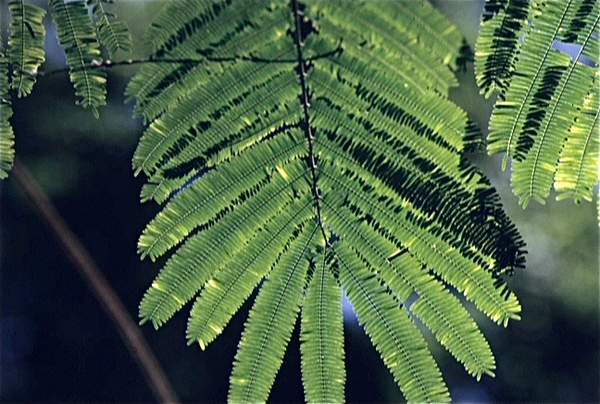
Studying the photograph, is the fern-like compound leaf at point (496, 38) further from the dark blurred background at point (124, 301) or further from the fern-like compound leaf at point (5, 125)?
the dark blurred background at point (124, 301)

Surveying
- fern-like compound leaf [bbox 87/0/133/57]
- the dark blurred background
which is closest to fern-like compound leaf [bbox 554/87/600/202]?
fern-like compound leaf [bbox 87/0/133/57]

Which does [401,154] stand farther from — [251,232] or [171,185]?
[171,185]

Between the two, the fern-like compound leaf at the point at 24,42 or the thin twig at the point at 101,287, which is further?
the thin twig at the point at 101,287

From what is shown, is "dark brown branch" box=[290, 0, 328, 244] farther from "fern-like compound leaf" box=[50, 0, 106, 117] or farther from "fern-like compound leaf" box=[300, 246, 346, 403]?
"fern-like compound leaf" box=[50, 0, 106, 117]

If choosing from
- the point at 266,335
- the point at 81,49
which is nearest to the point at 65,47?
the point at 81,49

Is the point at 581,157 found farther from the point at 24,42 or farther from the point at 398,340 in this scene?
the point at 24,42

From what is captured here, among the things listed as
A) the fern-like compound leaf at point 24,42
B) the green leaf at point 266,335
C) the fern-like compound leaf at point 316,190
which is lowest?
the green leaf at point 266,335

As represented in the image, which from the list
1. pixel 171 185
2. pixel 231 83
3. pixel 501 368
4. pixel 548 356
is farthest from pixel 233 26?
pixel 548 356

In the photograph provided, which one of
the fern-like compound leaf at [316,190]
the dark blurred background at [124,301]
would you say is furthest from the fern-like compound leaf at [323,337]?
the dark blurred background at [124,301]

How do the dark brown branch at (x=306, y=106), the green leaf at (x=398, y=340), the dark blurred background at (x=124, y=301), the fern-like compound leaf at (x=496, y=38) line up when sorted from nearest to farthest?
the fern-like compound leaf at (x=496, y=38) → the dark brown branch at (x=306, y=106) → the green leaf at (x=398, y=340) → the dark blurred background at (x=124, y=301)
